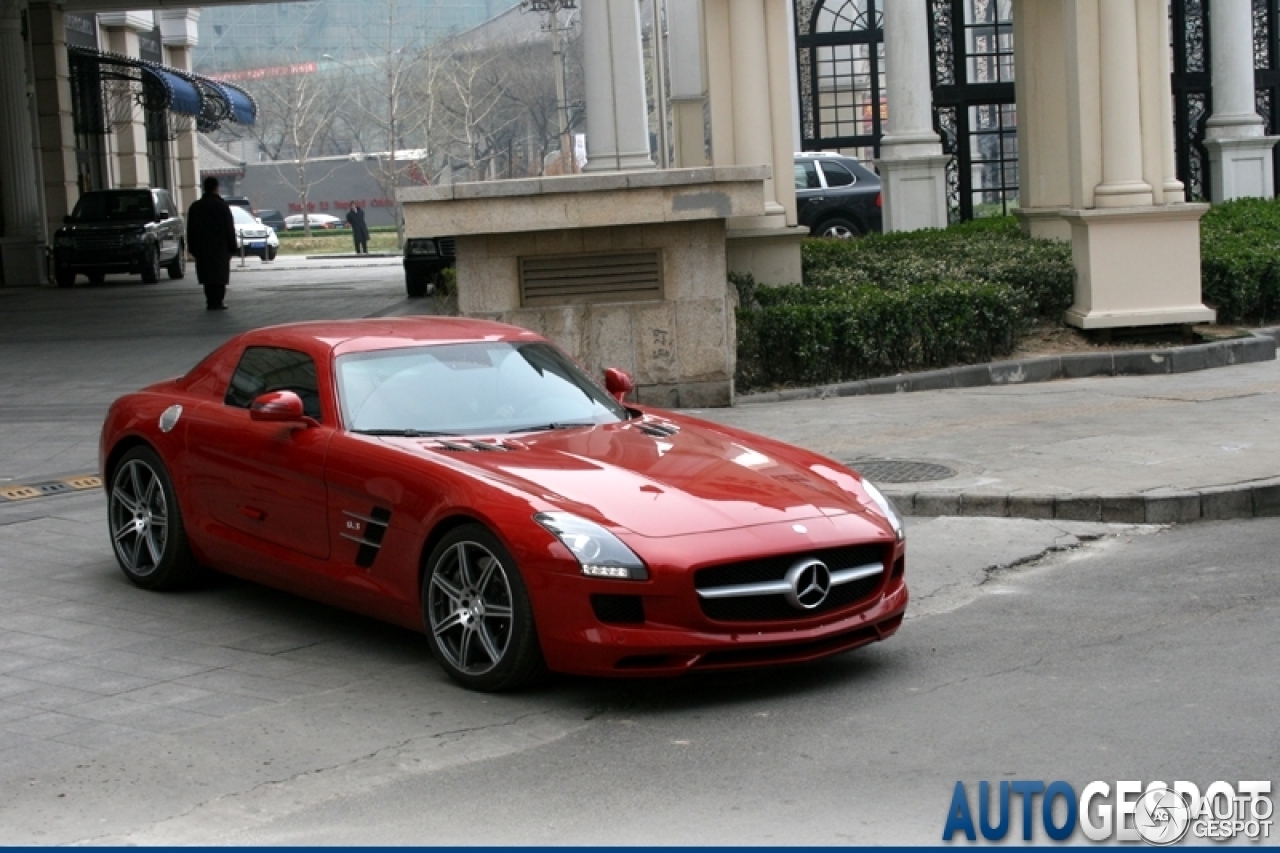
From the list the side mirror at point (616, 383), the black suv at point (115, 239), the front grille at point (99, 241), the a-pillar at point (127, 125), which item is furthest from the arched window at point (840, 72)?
the side mirror at point (616, 383)

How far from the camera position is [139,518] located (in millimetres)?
8523

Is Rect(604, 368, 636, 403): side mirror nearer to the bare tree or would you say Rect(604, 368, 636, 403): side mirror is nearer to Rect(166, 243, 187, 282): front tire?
Rect(166, 243, 187, 282): front tire

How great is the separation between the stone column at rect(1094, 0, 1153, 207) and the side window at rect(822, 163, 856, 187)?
533 inches

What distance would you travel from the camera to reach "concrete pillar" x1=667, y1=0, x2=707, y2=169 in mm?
24516

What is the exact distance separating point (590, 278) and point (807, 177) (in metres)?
16.7

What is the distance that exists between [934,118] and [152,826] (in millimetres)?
26587

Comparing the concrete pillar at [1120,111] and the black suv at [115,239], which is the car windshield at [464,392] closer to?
the concrete pillar at [1120,111]

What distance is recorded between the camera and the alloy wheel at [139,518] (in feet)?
27.6

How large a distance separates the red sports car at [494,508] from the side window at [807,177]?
2233 centimetres

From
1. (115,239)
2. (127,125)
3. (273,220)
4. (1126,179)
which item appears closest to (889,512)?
(1126,179)

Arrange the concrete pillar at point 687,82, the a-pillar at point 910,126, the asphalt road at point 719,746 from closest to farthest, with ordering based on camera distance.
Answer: the asphalt road at point 719,746 → the concrete pillar at point 687,82 → the a-pillar at point 910,126

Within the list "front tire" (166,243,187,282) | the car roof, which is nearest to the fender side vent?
the car roof

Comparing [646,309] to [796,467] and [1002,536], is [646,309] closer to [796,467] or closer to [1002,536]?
[1002,536]

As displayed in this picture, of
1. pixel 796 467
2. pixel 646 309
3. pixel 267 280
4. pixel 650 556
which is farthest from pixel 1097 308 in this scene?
pixel 267 280
